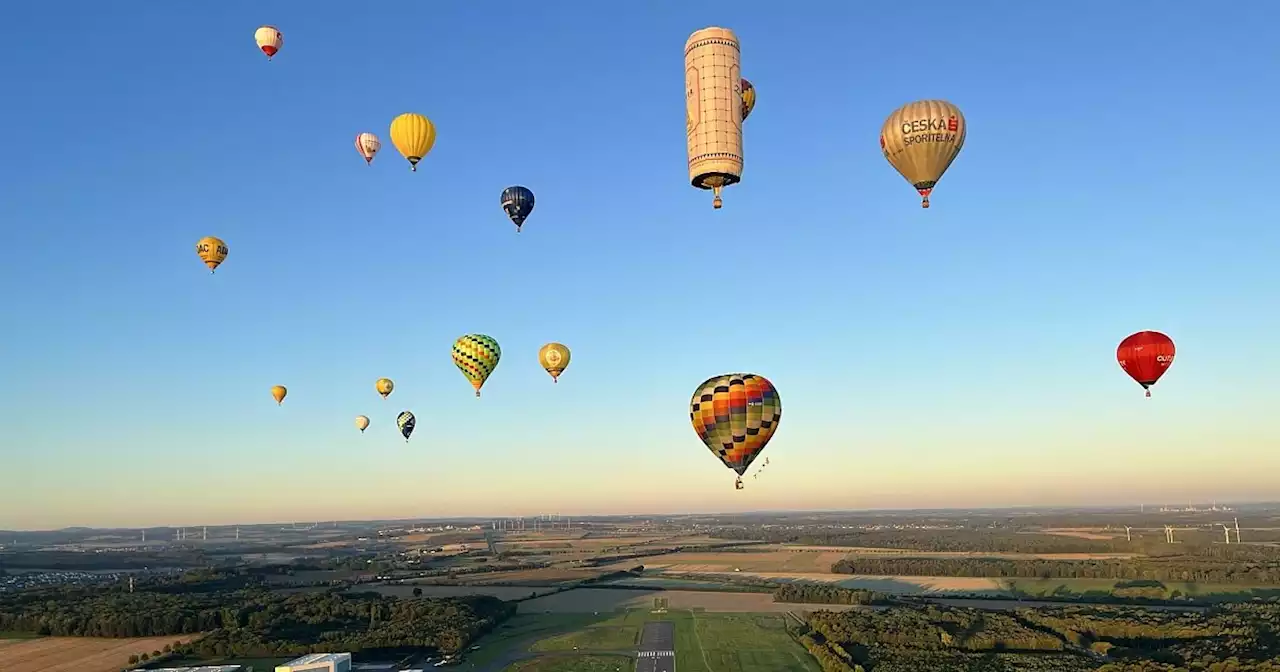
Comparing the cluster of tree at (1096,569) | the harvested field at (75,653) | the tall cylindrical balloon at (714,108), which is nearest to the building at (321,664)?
the harvested field at (75,653)

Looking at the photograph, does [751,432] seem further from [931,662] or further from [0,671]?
[0,671]

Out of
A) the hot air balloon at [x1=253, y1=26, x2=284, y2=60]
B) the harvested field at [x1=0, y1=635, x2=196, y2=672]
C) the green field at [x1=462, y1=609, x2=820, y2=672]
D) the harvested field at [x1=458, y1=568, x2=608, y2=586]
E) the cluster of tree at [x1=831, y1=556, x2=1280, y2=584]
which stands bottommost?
the cluster of tree at [x1=831, y1=556, x2=1280, y2=584]

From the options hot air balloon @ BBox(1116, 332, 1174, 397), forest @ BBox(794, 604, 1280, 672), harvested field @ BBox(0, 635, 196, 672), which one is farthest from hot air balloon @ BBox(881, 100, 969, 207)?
harvested field @ BBox(0, 635, 196, 672)

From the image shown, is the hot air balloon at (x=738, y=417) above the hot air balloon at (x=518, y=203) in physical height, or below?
below

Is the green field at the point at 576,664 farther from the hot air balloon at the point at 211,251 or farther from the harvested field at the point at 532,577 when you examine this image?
the harvested field at the point at 532,577

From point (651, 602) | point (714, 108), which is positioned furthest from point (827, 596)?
point (714, 108)

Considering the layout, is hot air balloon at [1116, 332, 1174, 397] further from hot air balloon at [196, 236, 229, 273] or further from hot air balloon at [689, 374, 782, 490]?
hot air balloon at [196, 236, 229, 273]

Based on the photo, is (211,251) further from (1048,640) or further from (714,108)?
(1048,640)
